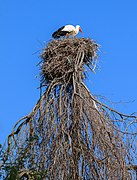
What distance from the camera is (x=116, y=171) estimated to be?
4711 mm

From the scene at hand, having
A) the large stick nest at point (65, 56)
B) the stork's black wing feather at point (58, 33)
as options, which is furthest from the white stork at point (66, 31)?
the large stick nest at point (65, 56)

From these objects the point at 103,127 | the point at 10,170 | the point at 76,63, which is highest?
the point at 76,63

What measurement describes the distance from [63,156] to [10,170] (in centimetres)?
156

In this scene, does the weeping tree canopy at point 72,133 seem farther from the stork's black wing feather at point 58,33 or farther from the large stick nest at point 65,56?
the stork's black wing feather at point 58,33

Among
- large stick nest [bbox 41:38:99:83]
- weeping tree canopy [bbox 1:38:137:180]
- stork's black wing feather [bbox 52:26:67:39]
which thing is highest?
stork's black wing feather [bbox 52:26:67:39]

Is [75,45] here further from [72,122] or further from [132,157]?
[132,157]

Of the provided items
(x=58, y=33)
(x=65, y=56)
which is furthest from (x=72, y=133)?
(x=58, y=33)

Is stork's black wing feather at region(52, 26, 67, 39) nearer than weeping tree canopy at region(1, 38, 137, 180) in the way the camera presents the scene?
No

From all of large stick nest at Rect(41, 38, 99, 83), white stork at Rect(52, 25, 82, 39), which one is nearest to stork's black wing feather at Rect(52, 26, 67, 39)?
white stork at Rect(52, 25, 82, 39)

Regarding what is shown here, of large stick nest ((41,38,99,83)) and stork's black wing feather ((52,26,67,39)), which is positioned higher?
stork's black wing feather ((52,26,67,39))

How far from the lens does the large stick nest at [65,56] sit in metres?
5.87

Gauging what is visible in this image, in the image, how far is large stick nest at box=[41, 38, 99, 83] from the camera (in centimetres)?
587

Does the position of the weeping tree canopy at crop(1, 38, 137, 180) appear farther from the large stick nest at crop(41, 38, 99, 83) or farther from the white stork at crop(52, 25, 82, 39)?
the white stork at crop(52, 25, 82, 39)

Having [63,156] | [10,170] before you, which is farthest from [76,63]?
[10,170]
